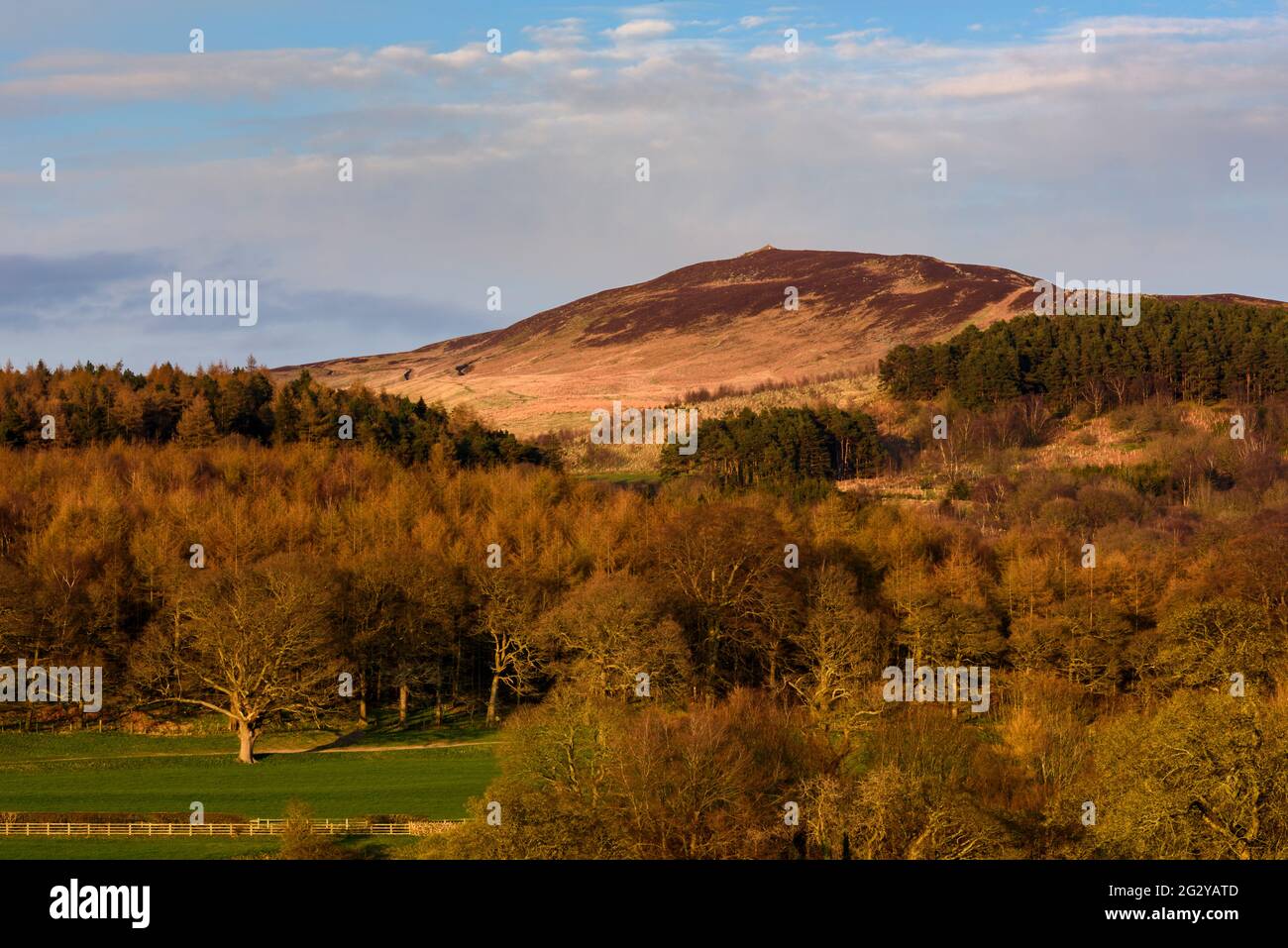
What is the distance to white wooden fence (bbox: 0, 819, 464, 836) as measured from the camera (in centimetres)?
5288

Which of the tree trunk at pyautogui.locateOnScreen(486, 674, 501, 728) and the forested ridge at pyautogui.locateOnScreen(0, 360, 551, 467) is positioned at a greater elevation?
the forested ridge at pyautogui.locateOnScreen(0, 360, 551, 467)

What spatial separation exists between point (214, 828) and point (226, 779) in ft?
41.4

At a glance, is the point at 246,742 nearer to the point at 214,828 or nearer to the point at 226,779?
the point at 226,779

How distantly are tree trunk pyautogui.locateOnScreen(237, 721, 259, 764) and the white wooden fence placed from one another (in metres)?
16.6

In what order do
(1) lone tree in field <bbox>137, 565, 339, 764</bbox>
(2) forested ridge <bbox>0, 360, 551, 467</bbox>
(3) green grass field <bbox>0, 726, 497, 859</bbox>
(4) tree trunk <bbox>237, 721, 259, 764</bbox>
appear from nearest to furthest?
(3) green grass field <bbox>0, 726, 497, 859</bbox> < (4) tree trunk <bbox>237, 721, 259, 764</bbox> < (1) lone tree in field <bbox>137, 565, 339, 764</bbox> < (2) forested ridge <bbox>0, 360, 551, 467</bbox>

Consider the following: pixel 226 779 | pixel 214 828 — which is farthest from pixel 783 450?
pixel 214 828

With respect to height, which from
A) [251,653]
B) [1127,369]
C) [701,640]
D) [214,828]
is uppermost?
[1127,369]

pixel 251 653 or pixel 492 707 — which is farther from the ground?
pixel 251 653

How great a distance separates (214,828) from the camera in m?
54.0

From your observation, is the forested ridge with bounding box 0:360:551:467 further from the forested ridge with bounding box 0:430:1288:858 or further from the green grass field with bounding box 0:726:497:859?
the green grass field with bounding box 0:726:497:859

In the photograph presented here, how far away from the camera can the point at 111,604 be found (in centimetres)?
8281

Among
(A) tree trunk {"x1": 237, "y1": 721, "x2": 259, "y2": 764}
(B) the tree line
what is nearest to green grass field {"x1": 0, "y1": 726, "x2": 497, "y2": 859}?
(A) tree trunk {"x1": 237, "y1": 721, "x2": 259, "y2": 764}

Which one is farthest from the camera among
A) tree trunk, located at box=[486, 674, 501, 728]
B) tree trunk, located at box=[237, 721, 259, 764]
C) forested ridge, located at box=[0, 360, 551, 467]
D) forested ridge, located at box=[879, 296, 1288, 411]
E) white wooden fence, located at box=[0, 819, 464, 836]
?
forested ridge, located at box=[879, 296, 1288, 411]
